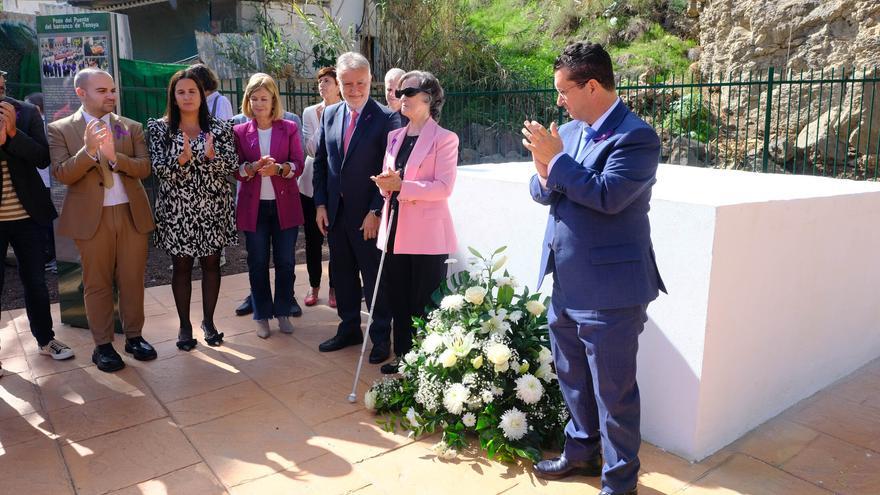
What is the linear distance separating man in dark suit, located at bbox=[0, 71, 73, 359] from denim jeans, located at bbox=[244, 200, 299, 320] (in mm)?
1211

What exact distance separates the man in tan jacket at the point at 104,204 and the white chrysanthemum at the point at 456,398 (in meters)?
2.19

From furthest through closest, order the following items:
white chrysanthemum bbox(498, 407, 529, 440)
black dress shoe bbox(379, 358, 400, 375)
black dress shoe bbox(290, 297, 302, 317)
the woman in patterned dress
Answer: black dress shoe bbox(290, 297, 302, 317) → the woman in patterned dress → black dress shoe bbox(379, 358, 400, 375) → white chrysanthemum bbox(498, 407, 529, 440)

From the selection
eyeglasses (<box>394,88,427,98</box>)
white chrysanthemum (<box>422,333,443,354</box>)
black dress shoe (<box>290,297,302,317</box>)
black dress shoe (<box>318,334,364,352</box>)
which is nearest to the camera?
white chrysanthemum (<box>422,333,443,354</box>)

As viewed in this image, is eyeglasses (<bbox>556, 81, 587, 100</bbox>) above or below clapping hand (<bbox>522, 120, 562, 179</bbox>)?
above

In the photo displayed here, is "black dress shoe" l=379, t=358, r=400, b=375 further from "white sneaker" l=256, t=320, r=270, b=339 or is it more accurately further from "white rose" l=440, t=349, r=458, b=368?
"white sneaker" l=256, t=320, r=270, b=339

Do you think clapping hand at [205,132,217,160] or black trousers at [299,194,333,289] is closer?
clapping hand at [205,132,217,160]

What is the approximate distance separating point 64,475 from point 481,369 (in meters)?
1.87

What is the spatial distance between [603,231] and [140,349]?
313 centimetres

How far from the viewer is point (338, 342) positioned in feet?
13.8

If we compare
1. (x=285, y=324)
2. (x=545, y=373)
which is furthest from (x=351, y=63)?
(x=545, y=373)

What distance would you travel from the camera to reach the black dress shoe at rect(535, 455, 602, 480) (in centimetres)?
266

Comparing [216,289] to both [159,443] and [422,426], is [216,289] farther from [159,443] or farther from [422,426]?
[422,426]

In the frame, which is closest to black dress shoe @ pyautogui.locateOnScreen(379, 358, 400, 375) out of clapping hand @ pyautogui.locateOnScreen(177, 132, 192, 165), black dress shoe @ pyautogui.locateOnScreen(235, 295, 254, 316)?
black dress shoe @ pyautogui.locateOnScreen(235, 295, 254, 316)

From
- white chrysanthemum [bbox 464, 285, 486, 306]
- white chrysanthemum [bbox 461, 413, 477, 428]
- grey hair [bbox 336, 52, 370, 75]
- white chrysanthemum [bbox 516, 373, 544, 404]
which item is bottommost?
white chrysanthemum [bbox 461, 413, 477, 428]
